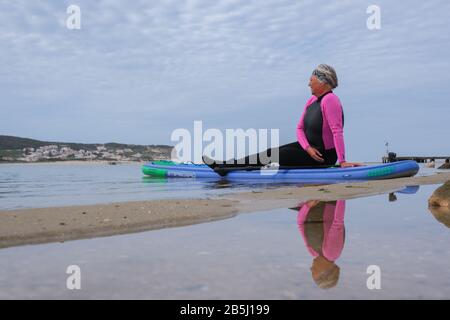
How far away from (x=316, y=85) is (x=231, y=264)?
14.8m

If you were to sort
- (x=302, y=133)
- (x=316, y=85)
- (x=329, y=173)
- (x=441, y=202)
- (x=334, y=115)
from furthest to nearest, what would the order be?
(x=329, y=173)
(x=302, y=133)
(x=316, y=85)
(x=334, y=115)
(x=441, y=202)

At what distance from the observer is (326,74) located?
17.3 meters

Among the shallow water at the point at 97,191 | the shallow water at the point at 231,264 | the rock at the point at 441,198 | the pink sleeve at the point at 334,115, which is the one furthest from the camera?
the pink sleeve at the point at 334,115

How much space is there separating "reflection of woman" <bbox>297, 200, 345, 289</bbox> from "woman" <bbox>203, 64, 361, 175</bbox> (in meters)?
9.36

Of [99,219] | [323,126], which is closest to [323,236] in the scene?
[99,219]

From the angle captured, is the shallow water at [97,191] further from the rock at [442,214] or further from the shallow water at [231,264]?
the rock at [442,214]

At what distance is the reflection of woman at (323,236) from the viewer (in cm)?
328

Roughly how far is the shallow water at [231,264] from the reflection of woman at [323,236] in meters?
0.06

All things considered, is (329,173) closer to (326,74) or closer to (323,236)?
(326,74)

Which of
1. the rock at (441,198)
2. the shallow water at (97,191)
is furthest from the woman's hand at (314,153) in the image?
the rock at (441,198)

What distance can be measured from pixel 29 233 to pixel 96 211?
210 centimetres

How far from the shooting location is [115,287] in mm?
3029

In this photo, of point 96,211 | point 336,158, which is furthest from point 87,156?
point 96,211
